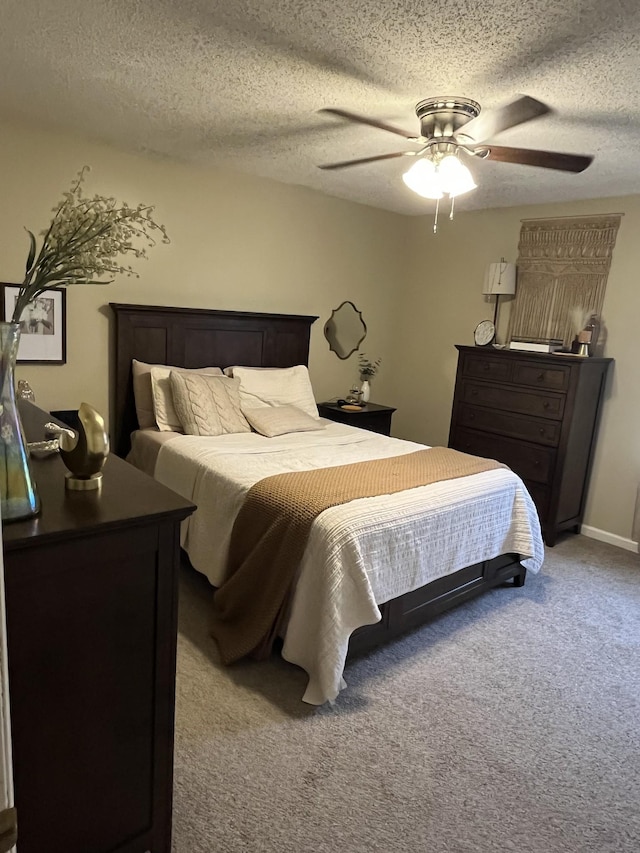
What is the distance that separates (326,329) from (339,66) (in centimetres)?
266

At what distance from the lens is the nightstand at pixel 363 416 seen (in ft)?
14.5

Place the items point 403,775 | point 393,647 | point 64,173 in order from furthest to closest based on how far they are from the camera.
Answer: point 64,173
point 393,647
point 403,775

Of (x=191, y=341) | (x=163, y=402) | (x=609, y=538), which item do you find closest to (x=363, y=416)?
(x=191, y=341)

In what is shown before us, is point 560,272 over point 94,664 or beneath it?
over

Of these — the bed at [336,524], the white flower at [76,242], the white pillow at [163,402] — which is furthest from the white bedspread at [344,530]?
the white flower at [76,242]

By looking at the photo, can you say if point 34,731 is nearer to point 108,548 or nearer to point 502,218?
point 108,548

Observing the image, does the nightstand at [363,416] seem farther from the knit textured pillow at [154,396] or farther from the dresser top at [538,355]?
the knit textured pillow at [154,396]

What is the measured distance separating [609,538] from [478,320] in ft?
6.50

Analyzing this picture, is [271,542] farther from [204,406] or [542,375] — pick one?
[542,375]

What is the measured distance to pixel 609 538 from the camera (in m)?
4.02

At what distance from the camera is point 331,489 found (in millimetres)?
2459

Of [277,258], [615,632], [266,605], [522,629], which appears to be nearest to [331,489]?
[266,605]

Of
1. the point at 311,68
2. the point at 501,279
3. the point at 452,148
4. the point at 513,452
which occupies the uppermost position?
the point at 311,68

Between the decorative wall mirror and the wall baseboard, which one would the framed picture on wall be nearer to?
the decorative wall mirror
